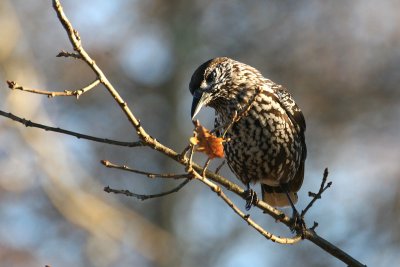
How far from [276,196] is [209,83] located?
1.44 meters

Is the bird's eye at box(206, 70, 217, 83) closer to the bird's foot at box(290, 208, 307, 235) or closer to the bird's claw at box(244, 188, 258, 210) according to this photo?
the bird's claw at box(244, 188, 258, 210)

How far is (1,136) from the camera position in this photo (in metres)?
17.4

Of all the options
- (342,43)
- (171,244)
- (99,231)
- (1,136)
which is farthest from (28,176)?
(342,43)

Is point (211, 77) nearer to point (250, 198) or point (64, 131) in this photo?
point (250, 198)

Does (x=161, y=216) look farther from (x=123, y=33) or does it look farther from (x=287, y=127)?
(x=287, y=127)

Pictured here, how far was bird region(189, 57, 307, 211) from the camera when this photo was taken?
6.20m

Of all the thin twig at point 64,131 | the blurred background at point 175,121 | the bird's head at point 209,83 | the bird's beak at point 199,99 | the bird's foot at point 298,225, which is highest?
the blurred background at point 175,121

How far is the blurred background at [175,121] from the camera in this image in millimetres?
16531

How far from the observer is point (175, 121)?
18625mm

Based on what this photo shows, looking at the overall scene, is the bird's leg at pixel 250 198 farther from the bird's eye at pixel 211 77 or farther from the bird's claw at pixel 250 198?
the bird's eye at pixel 211 77

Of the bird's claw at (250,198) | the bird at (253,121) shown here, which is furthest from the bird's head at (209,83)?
the bird's claw at (250,198)

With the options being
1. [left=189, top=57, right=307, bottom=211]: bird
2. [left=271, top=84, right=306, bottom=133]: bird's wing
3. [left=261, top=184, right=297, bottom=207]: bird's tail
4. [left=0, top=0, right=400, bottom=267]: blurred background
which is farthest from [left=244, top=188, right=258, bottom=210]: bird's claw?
[left=0, top=0, right=400, bottom=267]: blurred background

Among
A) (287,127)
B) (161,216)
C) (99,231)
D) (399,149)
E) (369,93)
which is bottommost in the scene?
(287,127)

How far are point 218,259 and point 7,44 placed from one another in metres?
6.06
